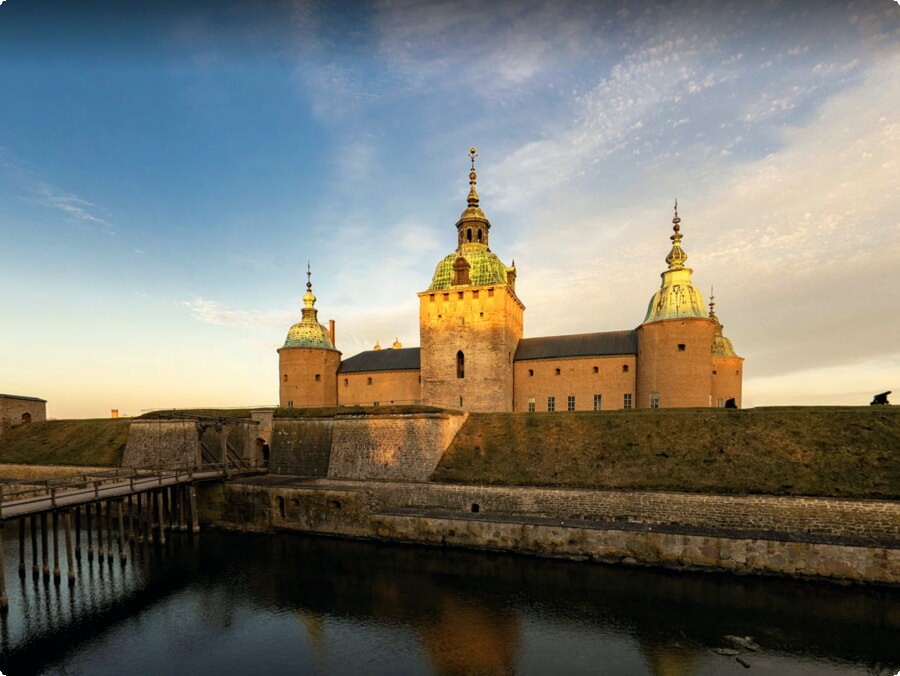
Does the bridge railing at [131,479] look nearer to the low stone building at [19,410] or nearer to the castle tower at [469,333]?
the castle tower at [469,333]

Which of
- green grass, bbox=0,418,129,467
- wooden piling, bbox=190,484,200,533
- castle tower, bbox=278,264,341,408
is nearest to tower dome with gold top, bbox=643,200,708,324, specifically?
castle tower, bbox=278,264,341,408

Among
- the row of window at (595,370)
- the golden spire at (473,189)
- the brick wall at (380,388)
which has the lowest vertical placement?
the brick wall at (380,388)

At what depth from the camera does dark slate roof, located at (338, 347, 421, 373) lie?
36.1m

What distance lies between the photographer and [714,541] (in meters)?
15.0

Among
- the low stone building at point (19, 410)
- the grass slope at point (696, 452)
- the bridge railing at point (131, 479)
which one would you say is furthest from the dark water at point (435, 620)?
the low stone building at point (19, 410)

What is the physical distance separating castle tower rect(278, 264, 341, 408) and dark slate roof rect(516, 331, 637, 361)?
53.8ft

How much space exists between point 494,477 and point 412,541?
4728 mm

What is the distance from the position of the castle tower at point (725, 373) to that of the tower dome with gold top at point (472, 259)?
54.6 ft

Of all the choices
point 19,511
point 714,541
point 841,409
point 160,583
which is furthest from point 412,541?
point 841,409

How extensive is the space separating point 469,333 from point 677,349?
13.6 m

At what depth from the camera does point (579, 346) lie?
105ft

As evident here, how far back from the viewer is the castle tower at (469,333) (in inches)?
1230

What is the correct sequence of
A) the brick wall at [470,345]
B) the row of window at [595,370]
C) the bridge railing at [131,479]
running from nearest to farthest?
the bridge railing at [131,479], the row of window at [595,370], the brick wall at [470,345]

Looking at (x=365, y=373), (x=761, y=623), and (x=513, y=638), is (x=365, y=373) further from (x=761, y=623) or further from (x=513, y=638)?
(x=761, y=623)
